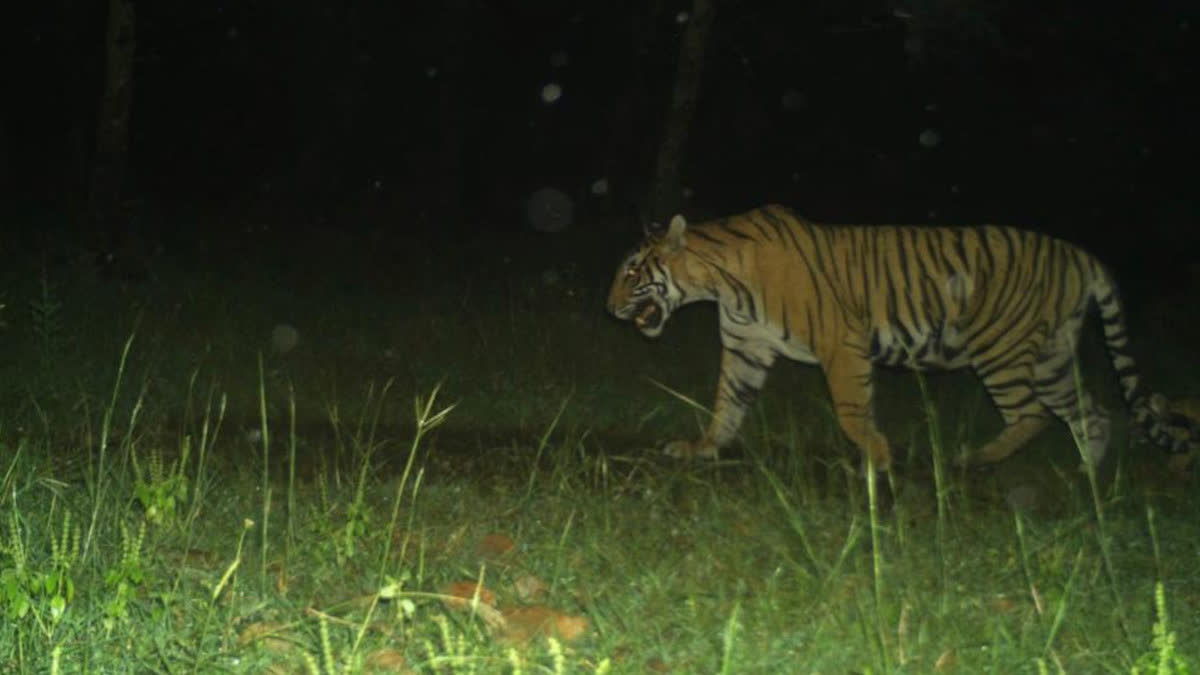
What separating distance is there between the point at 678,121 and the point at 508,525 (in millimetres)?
7966

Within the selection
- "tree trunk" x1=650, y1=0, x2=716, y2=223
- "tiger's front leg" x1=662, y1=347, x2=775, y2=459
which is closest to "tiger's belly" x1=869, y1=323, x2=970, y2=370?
"tiger's front leg" x1=662, y1=347, x2=775, y2=459

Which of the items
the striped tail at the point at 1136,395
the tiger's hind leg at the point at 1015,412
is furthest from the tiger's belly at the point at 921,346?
the striped tail at the point at 1136,395

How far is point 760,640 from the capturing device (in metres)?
4.37

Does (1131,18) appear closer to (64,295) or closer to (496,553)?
(64,295)

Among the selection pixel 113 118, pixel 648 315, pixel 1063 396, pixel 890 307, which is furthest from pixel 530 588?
pixel 113 118

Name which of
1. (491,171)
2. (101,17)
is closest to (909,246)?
(101,17)

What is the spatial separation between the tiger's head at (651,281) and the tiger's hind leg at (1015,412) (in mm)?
1641

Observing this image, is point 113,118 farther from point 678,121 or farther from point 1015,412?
point 1015,412

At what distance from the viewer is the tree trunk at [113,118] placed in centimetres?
1187

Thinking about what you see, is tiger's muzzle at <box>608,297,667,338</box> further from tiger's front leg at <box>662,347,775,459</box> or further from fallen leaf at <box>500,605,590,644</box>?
fallen leaf at <box>500,605,590,644</box>

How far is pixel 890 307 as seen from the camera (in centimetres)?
781

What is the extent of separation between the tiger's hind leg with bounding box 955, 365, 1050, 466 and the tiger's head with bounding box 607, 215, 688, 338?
5.38 ft

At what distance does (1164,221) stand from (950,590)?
17862 mm

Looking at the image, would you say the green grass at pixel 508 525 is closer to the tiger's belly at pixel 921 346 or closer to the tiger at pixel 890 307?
the tiger at pixel 890 307
